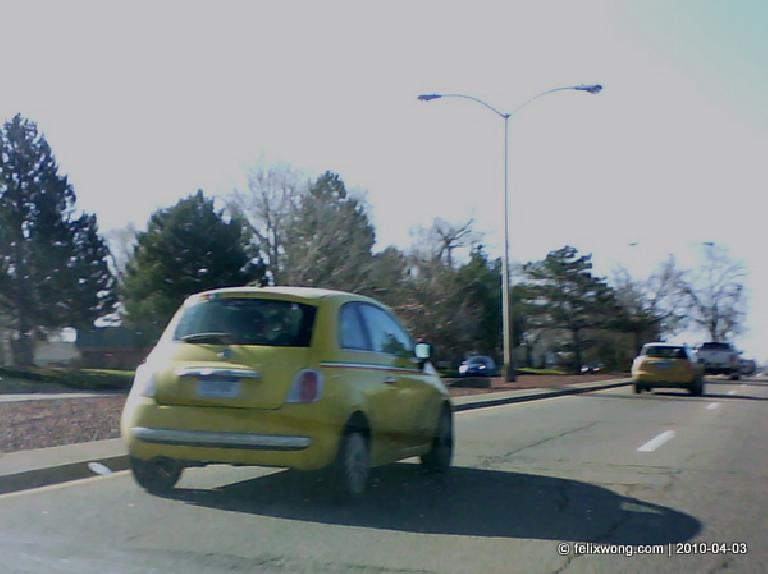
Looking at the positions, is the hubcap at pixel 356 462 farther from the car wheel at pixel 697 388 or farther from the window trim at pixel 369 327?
the car wheel at pixel 697 388

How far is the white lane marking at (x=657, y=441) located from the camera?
46.4ft

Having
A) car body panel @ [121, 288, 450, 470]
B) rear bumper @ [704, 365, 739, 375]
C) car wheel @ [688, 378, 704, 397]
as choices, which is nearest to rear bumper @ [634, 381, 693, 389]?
car wheel @ [688, 378, 704, 397]

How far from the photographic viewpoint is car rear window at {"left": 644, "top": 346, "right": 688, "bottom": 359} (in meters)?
30.2

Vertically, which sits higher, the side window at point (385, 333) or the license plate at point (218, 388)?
the side window at point (385, 333)

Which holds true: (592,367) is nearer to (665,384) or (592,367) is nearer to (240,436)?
(665,384)

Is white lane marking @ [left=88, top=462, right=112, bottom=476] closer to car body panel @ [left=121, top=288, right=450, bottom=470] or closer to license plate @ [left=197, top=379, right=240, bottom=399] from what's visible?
car body panel @ [left=121, top=288, right=450, bottom=470]

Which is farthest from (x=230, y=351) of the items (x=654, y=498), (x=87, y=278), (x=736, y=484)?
(x=87, y=278)

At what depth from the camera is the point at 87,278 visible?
52438mm

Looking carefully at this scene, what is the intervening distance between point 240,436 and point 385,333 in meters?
2.21

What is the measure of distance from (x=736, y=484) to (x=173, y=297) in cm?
4367

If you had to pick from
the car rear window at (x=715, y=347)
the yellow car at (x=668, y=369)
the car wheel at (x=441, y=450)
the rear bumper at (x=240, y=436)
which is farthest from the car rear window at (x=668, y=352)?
the car rear window at (x=715, y=347)

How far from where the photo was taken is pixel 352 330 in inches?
370

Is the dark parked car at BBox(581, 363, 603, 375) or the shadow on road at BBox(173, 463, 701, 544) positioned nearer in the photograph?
the shadow on road at BBox(173, 463, 701, 544)

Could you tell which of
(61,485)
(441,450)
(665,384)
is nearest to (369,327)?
(441,450)
